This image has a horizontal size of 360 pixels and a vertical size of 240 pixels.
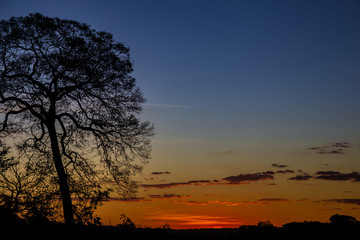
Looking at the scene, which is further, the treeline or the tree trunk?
Answer: the tree trunk

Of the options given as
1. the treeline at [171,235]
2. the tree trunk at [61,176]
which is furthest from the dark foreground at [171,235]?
the tree trunk at [61,176]

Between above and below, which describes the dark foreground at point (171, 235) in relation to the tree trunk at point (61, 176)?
below

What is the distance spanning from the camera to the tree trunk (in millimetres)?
19172

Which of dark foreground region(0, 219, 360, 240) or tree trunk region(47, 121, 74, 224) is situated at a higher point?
tree trunk region(47, 121, 74, 224)

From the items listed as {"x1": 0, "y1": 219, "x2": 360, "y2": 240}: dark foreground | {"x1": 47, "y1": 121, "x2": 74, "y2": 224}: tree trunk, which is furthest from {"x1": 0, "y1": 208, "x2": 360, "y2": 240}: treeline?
{"x1": 47, "y1": 121, "x2": 74, "y2": 224}: tree trunk

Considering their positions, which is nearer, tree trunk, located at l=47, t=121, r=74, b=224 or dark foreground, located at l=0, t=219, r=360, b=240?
dark foreground, located at l=0, t=219, r=360, b=240

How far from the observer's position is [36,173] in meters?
19.9

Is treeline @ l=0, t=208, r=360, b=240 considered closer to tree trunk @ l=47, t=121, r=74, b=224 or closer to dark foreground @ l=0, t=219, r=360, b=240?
dark foreground @ l=0, t=219, r=360, b=240

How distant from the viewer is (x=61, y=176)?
66.4ft

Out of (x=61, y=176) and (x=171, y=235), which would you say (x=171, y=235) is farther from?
(x=61, y=176)

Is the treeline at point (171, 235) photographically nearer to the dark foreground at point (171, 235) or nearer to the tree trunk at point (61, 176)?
the dark foreground at point (171, 235)

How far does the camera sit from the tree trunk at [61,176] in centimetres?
1917

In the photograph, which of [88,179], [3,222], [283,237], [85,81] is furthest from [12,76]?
[283,237]

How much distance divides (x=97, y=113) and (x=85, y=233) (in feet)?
35.7
